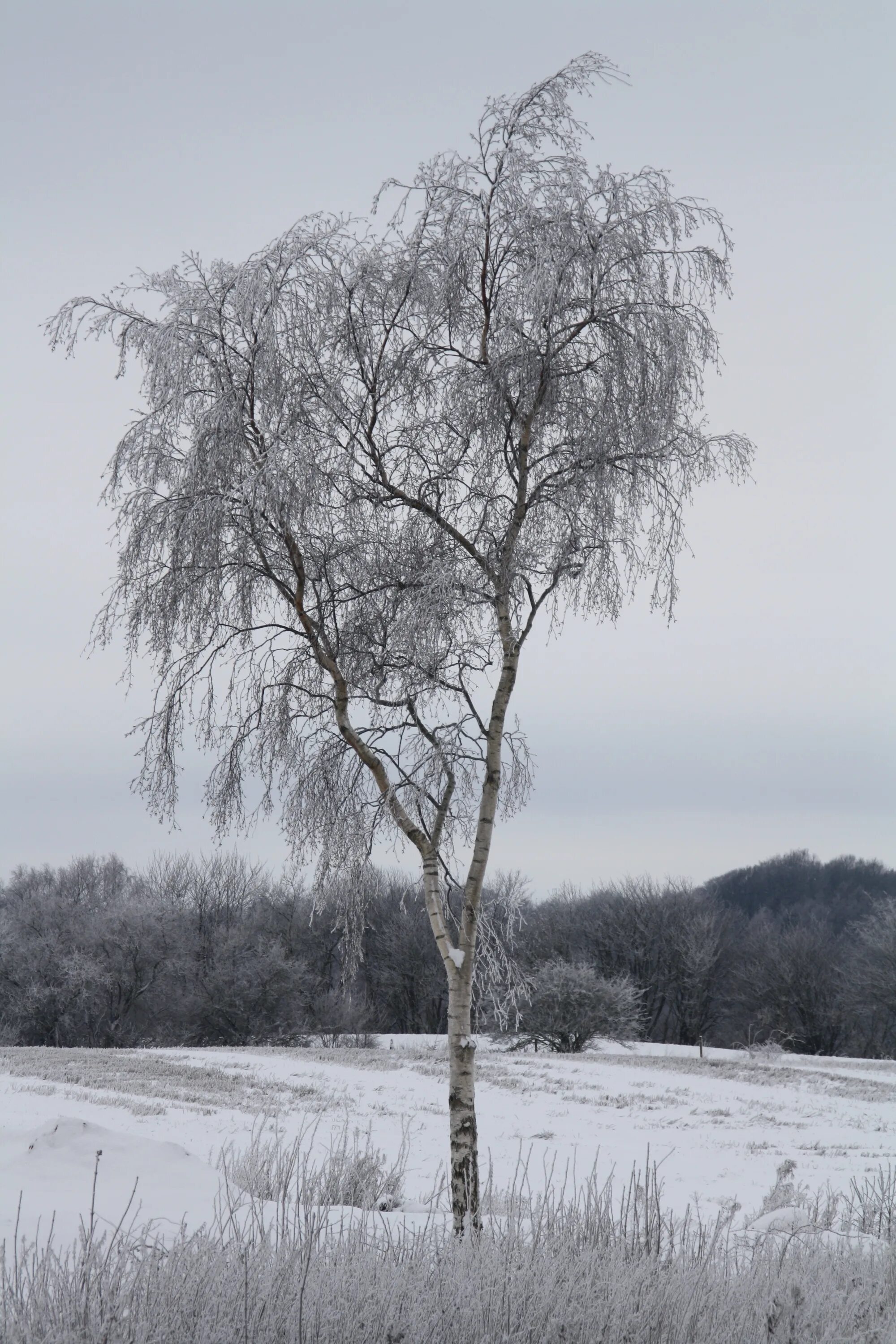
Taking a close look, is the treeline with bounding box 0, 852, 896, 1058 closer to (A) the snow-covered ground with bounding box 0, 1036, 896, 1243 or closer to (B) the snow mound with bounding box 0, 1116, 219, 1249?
(A) the snow-covered ground with bounding box 0, 1036, 896, 1243

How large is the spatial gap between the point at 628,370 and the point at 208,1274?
243 inches

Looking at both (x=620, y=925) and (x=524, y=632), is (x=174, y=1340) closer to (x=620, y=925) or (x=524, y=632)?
(x=524, y=632)

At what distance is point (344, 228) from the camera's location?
7434 millimetres

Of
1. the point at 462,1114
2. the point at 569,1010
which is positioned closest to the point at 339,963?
the point at 569,1010

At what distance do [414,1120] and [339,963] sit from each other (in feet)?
108

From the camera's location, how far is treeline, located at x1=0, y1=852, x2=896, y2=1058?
4228 cm

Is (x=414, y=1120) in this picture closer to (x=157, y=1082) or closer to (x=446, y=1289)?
(x=157, y=1082)

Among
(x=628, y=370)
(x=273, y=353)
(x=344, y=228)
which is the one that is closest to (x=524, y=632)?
(x=628, y=370)

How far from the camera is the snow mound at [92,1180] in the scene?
5855mm

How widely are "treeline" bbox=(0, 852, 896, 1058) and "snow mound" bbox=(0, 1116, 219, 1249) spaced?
29115mm

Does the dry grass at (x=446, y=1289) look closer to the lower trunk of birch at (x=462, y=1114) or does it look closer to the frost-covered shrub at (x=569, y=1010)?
the lower trunk of birch at (x=462, y=1114)

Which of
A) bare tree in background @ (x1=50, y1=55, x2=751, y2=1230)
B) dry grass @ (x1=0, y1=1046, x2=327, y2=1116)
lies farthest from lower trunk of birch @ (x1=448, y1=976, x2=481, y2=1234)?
dry grass @ (x1=0, y1=1046, x2=327, y2=1116)

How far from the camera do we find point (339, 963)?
162 ft

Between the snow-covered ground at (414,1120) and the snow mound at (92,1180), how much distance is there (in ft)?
0.07
